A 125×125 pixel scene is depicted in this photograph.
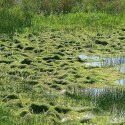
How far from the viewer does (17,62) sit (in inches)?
401

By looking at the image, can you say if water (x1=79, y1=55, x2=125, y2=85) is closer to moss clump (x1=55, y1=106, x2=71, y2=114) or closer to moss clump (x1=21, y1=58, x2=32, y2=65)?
moss clump (x1=21, y1=58, x2=32, y2=65)

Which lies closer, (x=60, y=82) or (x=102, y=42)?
(x=60, y=82)

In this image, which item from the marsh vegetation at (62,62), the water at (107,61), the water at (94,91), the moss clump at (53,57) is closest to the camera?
the marsh vegetation at (62,62)

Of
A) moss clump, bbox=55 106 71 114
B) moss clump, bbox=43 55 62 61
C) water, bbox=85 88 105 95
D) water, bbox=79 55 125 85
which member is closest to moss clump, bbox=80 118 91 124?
moss clump, bbox=55 106 71 114

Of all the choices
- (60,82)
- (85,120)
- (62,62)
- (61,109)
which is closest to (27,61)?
(62,62)

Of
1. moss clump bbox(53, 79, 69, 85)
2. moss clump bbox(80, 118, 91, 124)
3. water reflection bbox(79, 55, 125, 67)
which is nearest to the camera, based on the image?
moss clump bbox(80, 118, 91, 124)

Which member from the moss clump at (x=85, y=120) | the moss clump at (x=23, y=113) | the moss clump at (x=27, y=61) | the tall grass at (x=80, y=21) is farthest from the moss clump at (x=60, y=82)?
the tall grass at (x=80, y=21)

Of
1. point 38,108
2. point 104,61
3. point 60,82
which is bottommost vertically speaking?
point 104,61

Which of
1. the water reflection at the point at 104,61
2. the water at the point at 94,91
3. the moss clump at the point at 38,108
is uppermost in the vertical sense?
the moss clump at the point at 38,108

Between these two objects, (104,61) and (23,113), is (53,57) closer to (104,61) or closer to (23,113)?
(104,61)

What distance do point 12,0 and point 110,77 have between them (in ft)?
31.1

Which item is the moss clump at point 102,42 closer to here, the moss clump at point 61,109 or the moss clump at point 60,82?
the moss clump at point 60,82

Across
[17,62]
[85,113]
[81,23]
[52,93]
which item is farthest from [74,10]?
[85,113]

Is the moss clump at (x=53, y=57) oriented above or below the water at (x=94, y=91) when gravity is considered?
below
